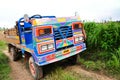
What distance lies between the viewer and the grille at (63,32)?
Result: 18.0 feet

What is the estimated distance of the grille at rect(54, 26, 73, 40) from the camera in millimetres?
5488

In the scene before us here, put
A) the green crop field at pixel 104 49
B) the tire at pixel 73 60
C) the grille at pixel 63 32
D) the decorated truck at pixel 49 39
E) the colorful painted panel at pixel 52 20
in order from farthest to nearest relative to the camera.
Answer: the tire at pixel 73 60
the green crop field at pixel 104 49
the grille at pixel 63 32
the decorated truck at pixel 49 39
the colorful painted panel at pixel 52 20

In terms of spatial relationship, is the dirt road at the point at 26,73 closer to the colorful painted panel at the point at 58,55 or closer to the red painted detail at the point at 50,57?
the colorful painted panel at the point at 58,55

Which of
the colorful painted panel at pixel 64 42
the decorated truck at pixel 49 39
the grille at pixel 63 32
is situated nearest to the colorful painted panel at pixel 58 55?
the decorated truck at pixel 49 39

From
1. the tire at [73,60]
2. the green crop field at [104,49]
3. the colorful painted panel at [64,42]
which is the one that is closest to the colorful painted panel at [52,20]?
the colorful painted panel at [64,42]

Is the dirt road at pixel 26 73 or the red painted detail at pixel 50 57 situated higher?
the red painted detail at pixel 50 57

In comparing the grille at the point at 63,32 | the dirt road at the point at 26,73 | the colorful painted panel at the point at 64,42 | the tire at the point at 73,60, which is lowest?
the dirt road at the point at 26,73

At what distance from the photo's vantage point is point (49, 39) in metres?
5.27

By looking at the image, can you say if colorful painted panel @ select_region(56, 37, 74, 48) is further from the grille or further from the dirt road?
the dirt road

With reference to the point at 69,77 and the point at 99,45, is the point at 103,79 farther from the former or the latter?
the point at 99,45

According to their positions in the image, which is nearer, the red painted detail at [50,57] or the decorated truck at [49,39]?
the decorated truck at [49,39]

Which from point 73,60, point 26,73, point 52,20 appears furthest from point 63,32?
point 26,73

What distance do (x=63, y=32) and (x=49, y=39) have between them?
0.65m

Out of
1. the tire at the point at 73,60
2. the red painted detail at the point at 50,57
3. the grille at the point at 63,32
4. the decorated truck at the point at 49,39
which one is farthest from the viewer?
the tire at the point at 73,60
